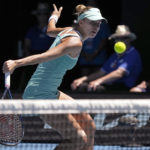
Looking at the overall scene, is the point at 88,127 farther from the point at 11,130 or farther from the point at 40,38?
the point at 40,38

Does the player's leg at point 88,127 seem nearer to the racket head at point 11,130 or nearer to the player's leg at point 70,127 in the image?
the player's leg at point 70,127

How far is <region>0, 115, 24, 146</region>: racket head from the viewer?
14.4 ft

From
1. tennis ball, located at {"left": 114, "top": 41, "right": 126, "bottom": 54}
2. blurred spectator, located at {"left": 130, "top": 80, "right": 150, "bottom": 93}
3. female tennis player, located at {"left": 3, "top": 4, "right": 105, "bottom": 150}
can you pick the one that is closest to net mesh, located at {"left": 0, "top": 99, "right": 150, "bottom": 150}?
female tennis player, located at {"left": 3, "top": 4, "right": 105, "bottom": 150}

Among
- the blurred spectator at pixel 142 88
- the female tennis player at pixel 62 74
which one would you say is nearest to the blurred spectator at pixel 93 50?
the blurred spectator at pixel 142 88

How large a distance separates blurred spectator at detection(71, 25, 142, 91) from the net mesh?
0.62 meters

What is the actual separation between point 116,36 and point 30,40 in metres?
1.29

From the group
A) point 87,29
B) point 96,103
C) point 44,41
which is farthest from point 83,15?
point 44,41

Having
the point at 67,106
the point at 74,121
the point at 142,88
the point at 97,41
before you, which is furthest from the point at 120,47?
the point at 67,106

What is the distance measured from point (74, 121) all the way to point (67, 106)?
1.27ft

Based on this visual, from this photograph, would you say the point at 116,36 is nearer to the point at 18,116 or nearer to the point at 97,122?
the point at 97,122

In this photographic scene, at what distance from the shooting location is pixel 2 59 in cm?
886

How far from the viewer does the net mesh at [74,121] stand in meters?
3.86

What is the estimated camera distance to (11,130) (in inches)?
174

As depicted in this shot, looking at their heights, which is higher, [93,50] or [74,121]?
[74,121]
